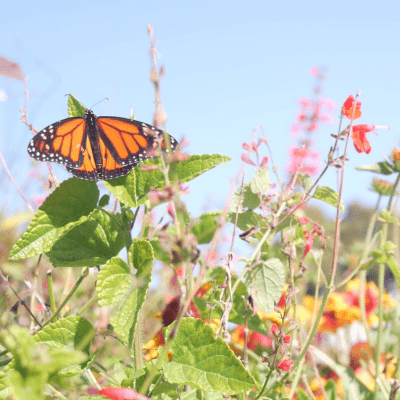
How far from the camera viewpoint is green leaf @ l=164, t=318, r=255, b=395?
0.47 metres

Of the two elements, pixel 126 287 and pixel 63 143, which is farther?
pixel 63 143

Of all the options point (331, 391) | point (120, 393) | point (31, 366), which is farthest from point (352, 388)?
point (31, 366)

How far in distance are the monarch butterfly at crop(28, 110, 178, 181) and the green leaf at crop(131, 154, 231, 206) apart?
0.60 ft

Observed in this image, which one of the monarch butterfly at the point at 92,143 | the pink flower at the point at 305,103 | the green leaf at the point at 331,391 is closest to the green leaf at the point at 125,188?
the monarch butterfly at the point at 92,143

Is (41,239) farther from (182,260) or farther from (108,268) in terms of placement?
(182,260)

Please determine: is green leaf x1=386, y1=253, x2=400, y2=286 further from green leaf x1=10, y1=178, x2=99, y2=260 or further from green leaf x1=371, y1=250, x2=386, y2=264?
green leaf x1=10, y1=178, x2=99, y2=260

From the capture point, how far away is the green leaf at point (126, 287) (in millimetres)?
516

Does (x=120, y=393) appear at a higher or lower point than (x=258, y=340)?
higher

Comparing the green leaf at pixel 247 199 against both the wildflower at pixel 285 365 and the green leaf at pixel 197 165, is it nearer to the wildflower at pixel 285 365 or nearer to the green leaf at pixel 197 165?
the green leaf at pixel 197 165

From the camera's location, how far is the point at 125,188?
69 cm

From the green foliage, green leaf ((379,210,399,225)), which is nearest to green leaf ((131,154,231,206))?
A: the green foliage

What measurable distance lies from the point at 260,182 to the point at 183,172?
17cm

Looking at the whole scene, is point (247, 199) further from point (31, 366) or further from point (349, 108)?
point (31, 366)

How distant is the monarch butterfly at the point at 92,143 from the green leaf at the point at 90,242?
0.19 m
